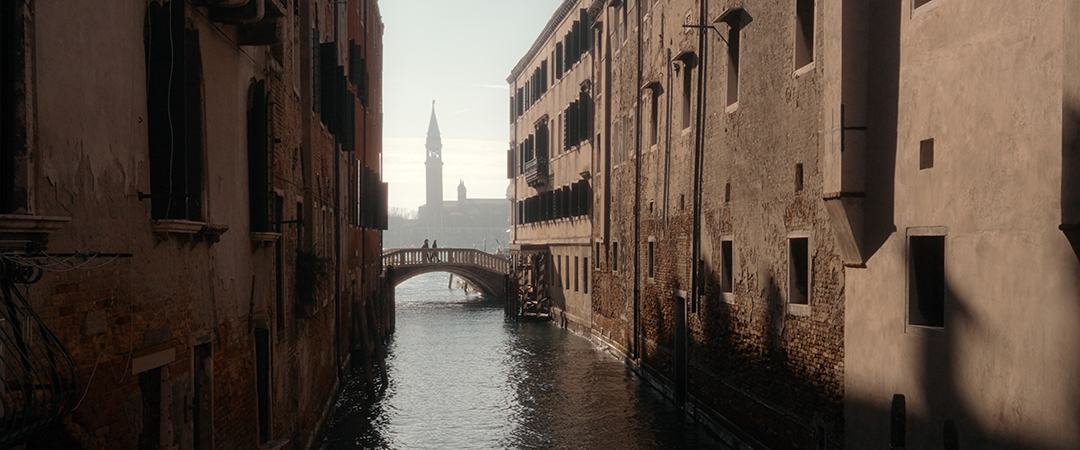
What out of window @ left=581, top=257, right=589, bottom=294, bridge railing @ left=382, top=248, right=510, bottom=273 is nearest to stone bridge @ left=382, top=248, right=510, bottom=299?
bridge railing @ left=382, top=248, right=510, bottom=273

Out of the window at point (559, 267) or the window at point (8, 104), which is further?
the window at point (559, 267)

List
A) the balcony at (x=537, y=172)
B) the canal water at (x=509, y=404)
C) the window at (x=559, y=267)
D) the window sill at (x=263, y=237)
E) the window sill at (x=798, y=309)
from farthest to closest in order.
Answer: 1. the balcony at (x=537, y=172)
2. the window at (x=559, y=267)
3. the canal water at (x=509, y=404)
4. the window sill at (x=798, y=309)
5. the window sill at (x=263, y=237)

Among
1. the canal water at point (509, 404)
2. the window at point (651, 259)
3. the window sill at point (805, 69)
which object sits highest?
the window sill at point (805, 69)

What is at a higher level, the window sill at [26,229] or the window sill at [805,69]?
the window sill at [805,69]

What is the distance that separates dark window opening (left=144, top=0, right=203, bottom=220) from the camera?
5.62m

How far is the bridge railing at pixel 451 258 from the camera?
1592 inches

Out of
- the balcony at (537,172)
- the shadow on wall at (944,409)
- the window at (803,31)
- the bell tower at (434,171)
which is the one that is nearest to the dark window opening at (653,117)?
the window at (803,31)

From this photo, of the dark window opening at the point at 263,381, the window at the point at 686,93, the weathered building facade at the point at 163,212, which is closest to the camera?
the weathered building facade at the point at 163,212

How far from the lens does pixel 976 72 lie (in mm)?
7129

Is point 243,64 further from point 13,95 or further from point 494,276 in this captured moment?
point 494,276

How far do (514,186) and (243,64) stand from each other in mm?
31133

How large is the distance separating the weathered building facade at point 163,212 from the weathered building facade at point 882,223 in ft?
16.9

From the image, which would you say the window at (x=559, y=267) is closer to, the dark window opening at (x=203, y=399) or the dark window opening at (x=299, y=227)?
the dark window opening at (x=299, y=227)

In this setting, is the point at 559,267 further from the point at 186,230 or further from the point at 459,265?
the point at 186,230
